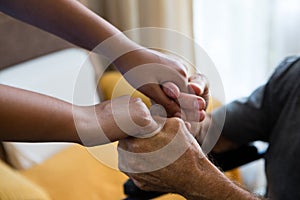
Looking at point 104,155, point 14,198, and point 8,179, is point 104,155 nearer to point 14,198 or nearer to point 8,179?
point 14,198

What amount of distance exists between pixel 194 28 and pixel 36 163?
0.84m

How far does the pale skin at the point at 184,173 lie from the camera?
70cm

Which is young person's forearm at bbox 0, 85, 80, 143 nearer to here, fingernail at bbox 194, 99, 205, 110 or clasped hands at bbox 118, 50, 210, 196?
clasped hands at bbox 118, 50, 210, 196

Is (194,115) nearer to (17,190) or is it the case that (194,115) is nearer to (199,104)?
(199,104)

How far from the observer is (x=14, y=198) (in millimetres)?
907

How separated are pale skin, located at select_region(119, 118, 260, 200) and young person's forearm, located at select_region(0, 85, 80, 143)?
105 mm

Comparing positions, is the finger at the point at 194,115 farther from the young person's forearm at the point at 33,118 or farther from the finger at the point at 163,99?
the young person's forearm at the point at 33,118

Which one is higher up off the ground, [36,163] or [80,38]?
[80,38]

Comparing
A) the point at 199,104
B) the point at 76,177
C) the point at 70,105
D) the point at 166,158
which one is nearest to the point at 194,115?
the point at 199,104

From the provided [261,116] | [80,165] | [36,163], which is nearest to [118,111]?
[261,116]

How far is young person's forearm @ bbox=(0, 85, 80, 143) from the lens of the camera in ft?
1.95

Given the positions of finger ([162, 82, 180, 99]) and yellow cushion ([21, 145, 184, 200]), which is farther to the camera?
yellow cushion ([21, 145, 184, 200])

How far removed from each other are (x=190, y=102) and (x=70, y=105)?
0.23 m

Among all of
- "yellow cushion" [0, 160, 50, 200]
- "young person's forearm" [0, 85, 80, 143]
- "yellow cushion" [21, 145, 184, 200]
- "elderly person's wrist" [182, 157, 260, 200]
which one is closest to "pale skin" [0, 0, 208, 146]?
"young person's forearm" [0, 85, 80, 143]
